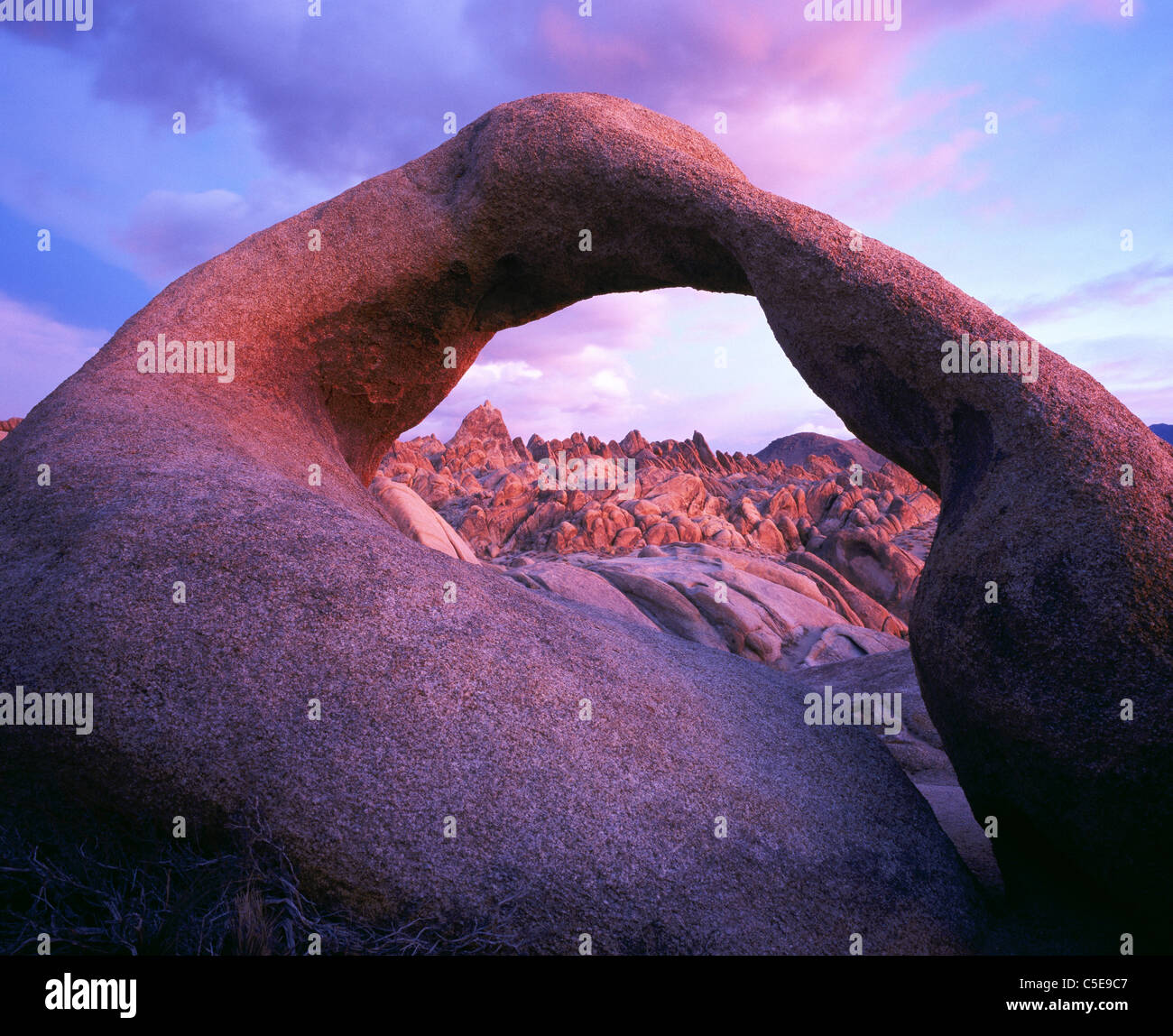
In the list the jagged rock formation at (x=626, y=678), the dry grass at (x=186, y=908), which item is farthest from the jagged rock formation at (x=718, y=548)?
the dry grass at (x=186, y=908)

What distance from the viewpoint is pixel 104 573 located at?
3.59 m

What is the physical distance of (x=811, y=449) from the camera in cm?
9338

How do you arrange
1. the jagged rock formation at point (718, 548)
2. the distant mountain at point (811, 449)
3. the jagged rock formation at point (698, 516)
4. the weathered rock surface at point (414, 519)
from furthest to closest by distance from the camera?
1. the distant mountain at point (811, 449)
2. the jagged rock formation at point (698, 516)
3. the jagged rock formation at point (718, 548)
4. the weathered rock surface at point (414, 519)

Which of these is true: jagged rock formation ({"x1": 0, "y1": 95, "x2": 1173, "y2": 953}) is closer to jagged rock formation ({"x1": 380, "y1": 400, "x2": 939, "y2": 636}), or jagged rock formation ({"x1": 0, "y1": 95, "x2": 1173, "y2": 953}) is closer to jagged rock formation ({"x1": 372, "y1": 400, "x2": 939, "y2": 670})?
jagged rock formation ({"x1": 372, "y1": 400, "x2": 939, "y2": 670})

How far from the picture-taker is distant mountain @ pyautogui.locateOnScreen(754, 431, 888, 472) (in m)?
80.1

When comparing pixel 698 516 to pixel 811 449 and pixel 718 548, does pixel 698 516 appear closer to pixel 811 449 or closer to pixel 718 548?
pixel 718 548

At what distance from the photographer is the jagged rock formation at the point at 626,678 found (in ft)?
10.5

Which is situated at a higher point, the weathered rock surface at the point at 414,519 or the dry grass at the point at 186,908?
the weathered rock surface at the point at 414,519

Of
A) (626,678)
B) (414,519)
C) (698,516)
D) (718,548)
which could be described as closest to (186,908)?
(626,678)

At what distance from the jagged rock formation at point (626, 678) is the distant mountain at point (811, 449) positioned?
7394 centimetres

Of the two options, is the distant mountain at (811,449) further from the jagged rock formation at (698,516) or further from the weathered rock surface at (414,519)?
the weathered rock surface at (414,519)

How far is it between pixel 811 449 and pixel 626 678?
94523 millimetres

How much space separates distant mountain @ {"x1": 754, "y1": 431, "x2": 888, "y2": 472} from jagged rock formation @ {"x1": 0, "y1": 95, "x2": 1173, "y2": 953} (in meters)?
73.9

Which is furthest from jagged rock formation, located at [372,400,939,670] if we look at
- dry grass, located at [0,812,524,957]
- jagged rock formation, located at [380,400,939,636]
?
dry grass, located at [0,812,524,957]
